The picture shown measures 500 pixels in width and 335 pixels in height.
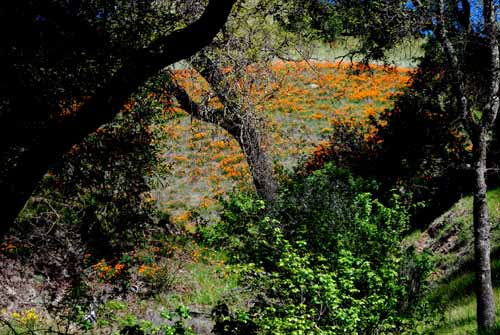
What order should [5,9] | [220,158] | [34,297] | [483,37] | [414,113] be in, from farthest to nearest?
[220,158] → [414,113] → [34,297] → [483,37] → [5,9]

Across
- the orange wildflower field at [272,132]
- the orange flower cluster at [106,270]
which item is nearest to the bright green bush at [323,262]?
the orange wildflower field at [272,132]

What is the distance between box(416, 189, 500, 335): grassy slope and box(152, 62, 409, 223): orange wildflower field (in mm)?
3965

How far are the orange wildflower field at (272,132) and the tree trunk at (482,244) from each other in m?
4.91

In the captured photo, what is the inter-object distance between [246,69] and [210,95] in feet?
2.98

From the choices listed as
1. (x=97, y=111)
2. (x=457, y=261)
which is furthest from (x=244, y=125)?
(x=97, y=111)

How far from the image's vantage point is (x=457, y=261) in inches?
418

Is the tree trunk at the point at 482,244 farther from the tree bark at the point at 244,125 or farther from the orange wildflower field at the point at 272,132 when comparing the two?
the orange wildflower field at the point at 272,132

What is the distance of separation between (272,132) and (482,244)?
268 inches

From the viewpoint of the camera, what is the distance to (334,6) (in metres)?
11.1

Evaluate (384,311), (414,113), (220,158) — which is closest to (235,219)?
(384,311)

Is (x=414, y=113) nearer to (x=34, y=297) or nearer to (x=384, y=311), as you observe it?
(x=384, y=311)

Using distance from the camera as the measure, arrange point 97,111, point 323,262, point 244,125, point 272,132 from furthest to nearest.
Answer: point 272,132
point 244,125
point 323,262
point 97,111

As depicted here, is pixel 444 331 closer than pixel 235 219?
Yes

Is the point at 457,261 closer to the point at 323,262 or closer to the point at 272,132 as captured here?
the point at 323,262
